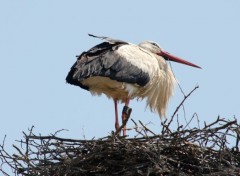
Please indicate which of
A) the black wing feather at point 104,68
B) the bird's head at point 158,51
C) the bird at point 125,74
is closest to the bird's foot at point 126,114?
the bird at point 125,74

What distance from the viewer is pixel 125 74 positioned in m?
11.2

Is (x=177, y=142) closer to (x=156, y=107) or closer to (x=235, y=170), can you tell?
(x=235, y=170)

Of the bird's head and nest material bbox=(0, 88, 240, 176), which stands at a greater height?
the bird's head

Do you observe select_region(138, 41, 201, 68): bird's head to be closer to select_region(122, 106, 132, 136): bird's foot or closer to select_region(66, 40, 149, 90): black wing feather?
select_region(66, 40, 149, 90): black wing feather

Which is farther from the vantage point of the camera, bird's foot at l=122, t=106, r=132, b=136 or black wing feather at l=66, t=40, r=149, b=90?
black wing feather at l=66, t=40, r=149, b=90

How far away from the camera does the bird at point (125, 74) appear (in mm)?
10922

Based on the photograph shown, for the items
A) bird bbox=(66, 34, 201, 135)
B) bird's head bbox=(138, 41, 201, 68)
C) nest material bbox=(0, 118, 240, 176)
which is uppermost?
bird's head bbox=(138, 41, 201, 68)

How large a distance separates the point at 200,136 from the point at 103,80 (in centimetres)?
220

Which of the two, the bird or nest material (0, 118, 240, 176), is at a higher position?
the bird

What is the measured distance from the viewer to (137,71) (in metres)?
11.3

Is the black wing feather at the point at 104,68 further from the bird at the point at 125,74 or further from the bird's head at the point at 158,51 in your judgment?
the bird's head at the point at 158,51

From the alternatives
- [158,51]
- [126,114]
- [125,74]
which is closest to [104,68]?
[125,74]

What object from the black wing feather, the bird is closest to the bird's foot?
the bird

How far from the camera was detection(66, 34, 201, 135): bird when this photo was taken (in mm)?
10922
